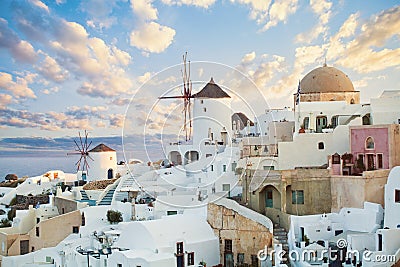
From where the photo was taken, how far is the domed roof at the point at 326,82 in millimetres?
25906

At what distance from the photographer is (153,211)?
66.8ft

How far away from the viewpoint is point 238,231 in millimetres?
17812

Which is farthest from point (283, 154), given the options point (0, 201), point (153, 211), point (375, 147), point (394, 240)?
point (0, 201)

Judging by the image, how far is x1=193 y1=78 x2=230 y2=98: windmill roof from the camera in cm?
2962

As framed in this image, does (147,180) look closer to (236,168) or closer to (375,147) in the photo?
(236,168)

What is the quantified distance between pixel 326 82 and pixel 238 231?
37.6 feet

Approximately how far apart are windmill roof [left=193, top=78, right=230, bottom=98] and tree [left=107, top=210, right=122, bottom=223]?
1062 centimetres

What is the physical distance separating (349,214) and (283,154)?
16.6 feet

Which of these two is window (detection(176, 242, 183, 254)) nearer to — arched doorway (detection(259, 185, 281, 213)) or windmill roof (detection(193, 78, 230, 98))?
arched doorway (detection(259, 185, 281, 213))

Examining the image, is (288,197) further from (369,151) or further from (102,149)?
(102,149)

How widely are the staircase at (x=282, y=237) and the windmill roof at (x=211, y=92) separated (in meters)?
11.8

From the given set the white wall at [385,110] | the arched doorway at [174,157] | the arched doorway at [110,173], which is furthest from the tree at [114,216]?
the arched doorway at [110,173]

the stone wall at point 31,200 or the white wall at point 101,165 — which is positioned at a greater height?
the white wall at point 101,165

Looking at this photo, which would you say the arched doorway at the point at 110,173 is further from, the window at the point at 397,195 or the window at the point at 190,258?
the window at the point at 397,195
